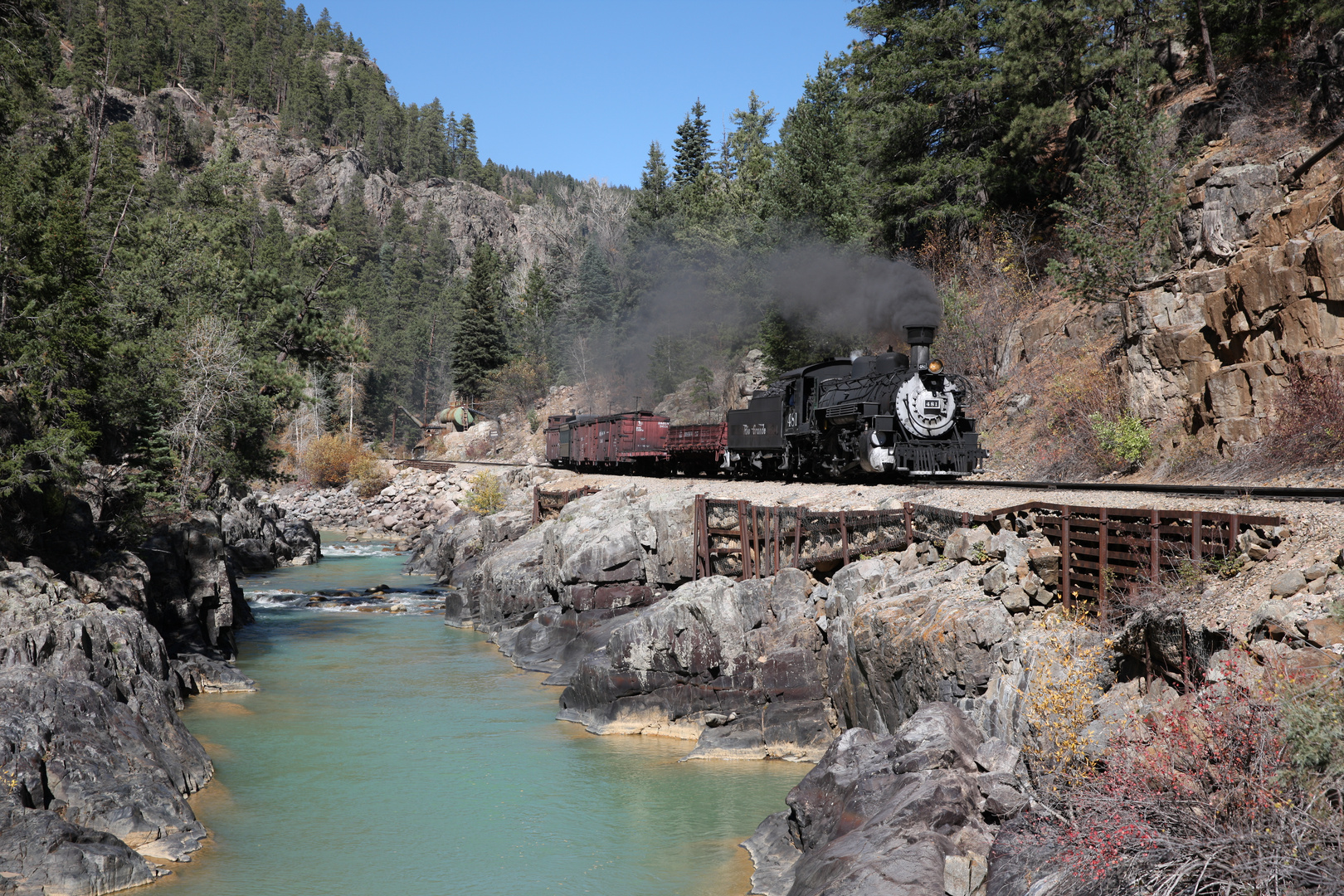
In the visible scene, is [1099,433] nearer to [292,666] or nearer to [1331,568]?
[1331,568]

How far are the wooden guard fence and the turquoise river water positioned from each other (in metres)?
4.81

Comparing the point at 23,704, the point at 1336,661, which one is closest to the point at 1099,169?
the point at 1336,661

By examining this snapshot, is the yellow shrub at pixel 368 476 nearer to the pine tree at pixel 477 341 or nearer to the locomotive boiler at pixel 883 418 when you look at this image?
the pine tree at pixel 477 341

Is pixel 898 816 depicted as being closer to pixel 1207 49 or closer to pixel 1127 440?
pixel 1127 440

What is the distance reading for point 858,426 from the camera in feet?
71.7

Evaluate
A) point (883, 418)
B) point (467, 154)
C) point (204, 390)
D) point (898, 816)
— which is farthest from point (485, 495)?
point (467, 154)

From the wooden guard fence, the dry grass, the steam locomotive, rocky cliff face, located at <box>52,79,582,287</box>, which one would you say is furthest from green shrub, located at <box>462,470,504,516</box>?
rocky cliff face, located at <box>52,79,582,287</box>

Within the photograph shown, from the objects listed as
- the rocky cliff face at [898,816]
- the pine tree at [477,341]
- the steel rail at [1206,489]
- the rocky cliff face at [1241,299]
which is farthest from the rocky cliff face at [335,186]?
the rocky cliff face at [898,816]

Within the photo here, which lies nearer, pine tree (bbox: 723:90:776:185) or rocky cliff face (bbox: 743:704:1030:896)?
rocky cliff face (bbox: 743:704:1030:896)

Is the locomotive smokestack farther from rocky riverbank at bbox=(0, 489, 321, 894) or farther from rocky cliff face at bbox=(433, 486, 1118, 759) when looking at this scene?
rocky riverbank at bbox=(0, 489, 321, 894)

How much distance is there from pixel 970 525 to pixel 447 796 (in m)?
9.58

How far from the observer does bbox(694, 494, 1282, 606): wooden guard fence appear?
10602 mm

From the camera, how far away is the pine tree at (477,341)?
258 ft

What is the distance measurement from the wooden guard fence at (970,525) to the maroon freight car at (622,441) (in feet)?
48.1
